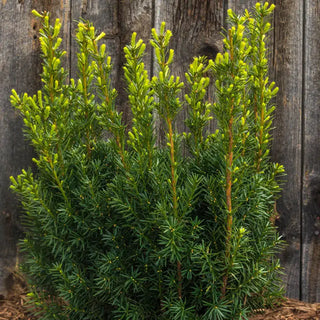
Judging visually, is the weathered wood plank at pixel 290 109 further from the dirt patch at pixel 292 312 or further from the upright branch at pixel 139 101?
the upright branch at pixel 139 101

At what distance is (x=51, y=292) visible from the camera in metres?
2.38

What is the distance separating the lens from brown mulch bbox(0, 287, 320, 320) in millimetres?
2489

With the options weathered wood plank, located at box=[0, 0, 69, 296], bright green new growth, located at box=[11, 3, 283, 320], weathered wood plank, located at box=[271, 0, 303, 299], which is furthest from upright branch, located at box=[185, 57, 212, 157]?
weathered wood plank, located at box=[0, 0, 69, 296]

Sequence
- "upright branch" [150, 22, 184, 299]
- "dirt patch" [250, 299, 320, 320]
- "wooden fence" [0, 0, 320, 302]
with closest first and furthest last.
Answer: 1. "upright branch" [150, 22, 184, 299]
2. "dirt patch" [250, 299, 320, 320]
3. "wooden fence" [0, 0, 320, 302]

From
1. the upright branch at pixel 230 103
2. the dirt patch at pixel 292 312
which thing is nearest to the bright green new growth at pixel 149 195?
the upright branch at pixel 230 103

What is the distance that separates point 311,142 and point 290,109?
235 millimetres

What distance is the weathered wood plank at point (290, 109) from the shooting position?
112 inches

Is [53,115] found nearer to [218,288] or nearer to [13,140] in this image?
[13,140]

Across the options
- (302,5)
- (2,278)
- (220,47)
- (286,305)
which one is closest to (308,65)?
(302,5)

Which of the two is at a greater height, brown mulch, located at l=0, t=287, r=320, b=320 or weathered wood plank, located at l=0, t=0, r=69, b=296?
weathered wood plank, located at l=0, t=0, r=69, b=296

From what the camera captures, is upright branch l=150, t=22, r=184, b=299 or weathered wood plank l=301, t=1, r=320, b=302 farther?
weathered wood plank l=301, t=1, r=320, b=302

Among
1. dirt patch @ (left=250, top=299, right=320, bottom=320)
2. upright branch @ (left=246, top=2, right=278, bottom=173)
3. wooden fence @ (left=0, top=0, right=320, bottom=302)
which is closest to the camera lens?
→ upright branch @ (left=246, top=2, right=278, bottom=173)

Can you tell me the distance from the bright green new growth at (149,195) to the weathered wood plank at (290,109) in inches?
23.4

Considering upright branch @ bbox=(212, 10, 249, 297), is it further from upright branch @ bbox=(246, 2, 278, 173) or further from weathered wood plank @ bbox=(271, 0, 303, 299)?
weathered wood plank @ bbox=(271, 0, 303, 299)
